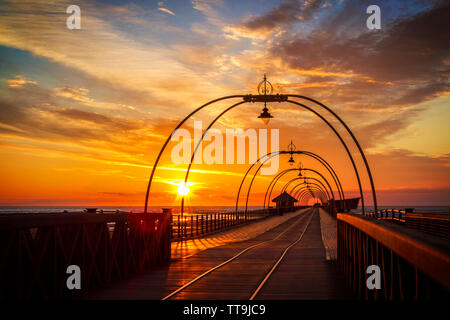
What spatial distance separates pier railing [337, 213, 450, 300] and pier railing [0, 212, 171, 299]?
5082 mm

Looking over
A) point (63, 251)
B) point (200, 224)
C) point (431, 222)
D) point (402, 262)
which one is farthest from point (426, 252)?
point (200, 224)

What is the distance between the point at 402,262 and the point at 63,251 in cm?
564

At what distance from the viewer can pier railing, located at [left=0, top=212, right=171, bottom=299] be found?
21.5 ft

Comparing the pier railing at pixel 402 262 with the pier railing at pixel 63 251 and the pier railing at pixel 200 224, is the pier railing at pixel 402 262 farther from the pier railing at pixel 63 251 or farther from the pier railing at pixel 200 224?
the pier railing at pixel 200 224

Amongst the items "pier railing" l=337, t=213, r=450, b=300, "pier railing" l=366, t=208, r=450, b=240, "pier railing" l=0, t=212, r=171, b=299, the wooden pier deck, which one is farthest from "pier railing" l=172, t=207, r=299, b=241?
"pier railing" l=337, t=213, r=450, b=300

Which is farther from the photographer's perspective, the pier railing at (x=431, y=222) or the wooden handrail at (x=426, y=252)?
the pier railing at (x=431, y=222)

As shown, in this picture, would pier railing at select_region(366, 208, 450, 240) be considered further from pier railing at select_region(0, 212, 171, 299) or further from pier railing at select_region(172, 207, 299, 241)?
pier railing at select_region(0, 212, 171, 299)

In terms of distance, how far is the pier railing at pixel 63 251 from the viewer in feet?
21.5

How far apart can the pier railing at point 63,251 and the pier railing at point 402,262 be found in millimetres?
5082

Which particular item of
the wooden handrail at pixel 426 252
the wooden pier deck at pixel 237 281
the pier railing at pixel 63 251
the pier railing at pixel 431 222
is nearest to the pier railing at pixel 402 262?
the wooden handrail at pixel 426 252

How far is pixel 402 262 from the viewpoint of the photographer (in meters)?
4.47

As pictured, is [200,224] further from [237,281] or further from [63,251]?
[63,251]
